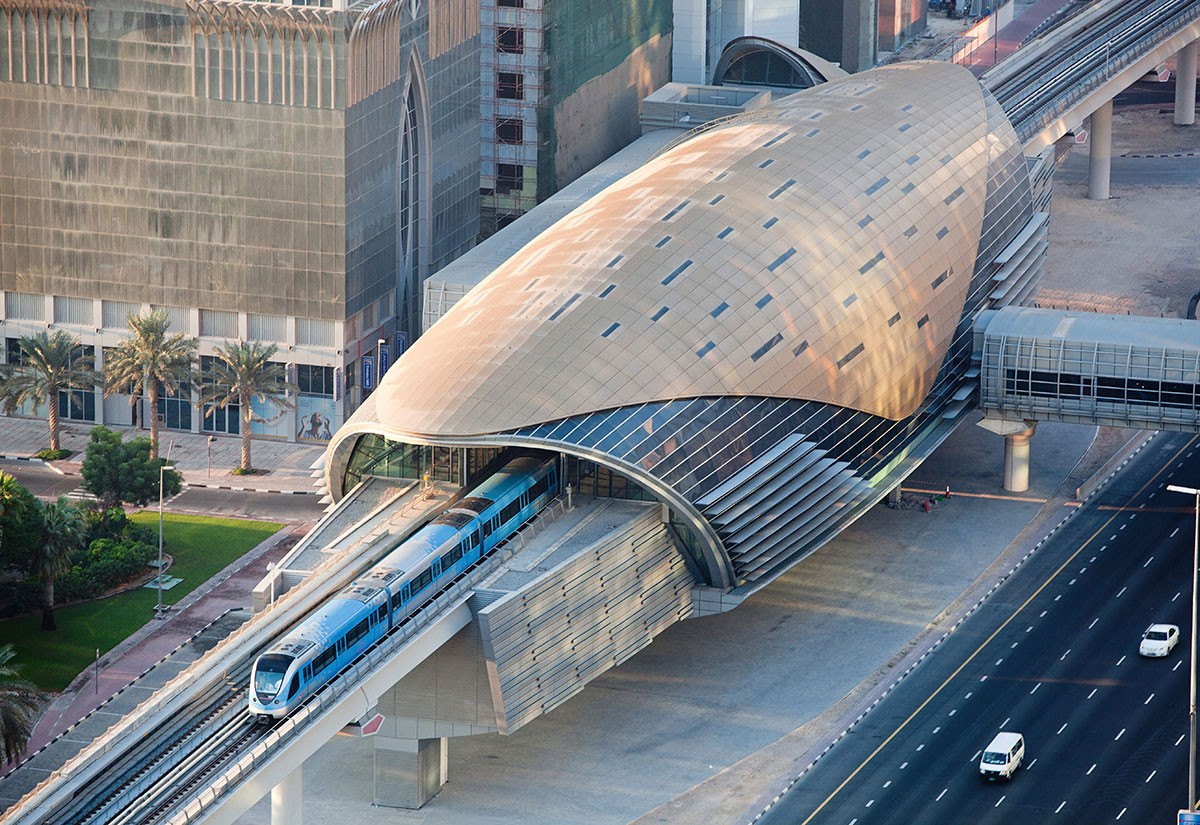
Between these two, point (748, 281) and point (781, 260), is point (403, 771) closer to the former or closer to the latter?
point (748, 281)

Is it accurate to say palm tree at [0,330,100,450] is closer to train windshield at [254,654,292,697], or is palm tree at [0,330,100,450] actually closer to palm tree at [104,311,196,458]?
palm tree at [104,311,196,458]

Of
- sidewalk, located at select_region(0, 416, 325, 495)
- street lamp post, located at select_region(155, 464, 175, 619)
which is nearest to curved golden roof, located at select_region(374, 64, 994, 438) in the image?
street lamp post, located at select_region(155, 464, 175, 619)

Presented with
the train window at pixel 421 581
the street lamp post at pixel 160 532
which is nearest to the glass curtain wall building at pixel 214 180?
the street lamp post at pixel 160 532

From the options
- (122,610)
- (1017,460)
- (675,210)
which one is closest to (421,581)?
(122,610)

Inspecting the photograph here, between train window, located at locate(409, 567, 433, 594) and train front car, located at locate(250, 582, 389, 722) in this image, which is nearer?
train front car, located at locate(250, 582, 389, 722)

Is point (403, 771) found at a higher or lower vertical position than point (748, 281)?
lower

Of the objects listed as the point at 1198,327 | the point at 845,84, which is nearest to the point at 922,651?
the point at 1198,327
